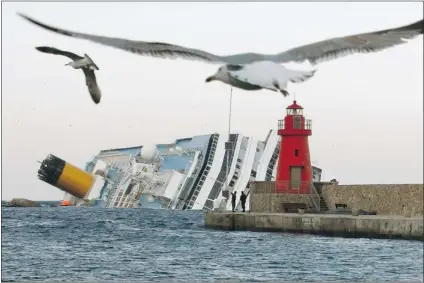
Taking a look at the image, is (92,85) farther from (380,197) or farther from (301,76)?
(380,197)

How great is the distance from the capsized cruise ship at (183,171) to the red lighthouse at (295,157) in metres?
8.28

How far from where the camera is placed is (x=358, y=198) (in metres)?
18.4

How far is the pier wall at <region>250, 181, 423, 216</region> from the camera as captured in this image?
16672mm

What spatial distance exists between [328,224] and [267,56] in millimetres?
12056

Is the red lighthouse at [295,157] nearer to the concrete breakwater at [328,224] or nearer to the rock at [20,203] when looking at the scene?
the concrete breakwater at [328,224]

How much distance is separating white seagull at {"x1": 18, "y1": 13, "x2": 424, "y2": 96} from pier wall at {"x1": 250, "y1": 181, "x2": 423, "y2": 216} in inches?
462

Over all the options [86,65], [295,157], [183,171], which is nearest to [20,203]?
[183,171]

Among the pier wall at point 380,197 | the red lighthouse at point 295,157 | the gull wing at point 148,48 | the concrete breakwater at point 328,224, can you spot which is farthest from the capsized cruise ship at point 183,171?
the gull wing at point 148,48

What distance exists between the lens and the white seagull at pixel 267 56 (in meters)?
4.41

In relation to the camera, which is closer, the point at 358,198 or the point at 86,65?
the point at 86,65

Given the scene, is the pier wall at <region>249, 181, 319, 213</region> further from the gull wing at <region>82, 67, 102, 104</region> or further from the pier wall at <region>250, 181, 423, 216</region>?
the gull wing at <region>82, 67, 102, 104</region>

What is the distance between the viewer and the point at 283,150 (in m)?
20.3

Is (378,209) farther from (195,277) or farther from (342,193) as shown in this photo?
(195,277)

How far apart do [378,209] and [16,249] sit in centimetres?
661
